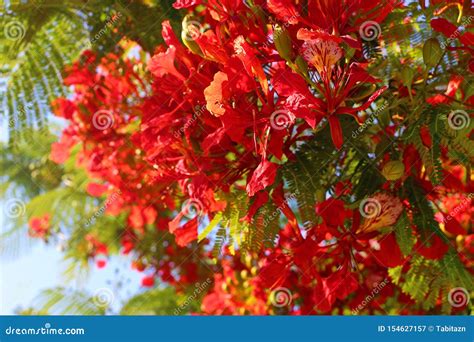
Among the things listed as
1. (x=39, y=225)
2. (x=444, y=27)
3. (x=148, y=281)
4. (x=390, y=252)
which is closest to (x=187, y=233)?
(x=390, y=252)

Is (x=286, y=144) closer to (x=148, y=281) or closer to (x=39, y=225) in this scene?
(x=39, y=225)

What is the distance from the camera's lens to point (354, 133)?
72.6 inches

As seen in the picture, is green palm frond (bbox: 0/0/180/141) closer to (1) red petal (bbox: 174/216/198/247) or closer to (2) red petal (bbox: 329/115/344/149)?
(1) red petal (bbox: 174/216/198/247)

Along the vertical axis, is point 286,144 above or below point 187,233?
above

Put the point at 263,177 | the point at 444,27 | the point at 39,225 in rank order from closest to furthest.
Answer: the point at 263,177
the point at 444,27
the point at 39,225

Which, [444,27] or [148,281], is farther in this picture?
[148,281]

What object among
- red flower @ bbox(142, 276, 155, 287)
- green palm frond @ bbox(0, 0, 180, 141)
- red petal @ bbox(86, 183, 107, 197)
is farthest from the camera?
red flower @ bbox(142, 276, 155, 287)

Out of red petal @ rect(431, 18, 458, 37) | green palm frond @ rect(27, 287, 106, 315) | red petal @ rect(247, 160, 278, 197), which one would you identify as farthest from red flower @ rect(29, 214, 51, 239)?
red petal @ rect(431, 18, 458, 37)

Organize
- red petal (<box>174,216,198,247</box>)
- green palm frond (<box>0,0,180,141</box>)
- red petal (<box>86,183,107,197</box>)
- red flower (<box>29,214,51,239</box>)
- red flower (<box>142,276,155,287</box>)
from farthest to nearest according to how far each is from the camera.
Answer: red flower (<box>142,276,155,287</box>) < red flower (<box>29,214,51,239</box>) < red petal (<box>86,183,107,197</box>) < green palm frond (<box>0,0,180,141</box>) < red petal (<box>174,216,198,247</box>)

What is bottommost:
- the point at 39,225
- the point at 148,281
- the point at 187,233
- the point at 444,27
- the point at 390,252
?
the point at 148,281

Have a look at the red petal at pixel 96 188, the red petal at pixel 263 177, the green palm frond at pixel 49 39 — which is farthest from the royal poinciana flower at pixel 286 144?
the red petal at pixel 96 188

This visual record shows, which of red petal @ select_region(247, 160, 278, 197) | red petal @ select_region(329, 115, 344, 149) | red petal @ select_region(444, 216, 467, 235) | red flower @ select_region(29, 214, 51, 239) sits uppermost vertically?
red petal @ select_region(329, 115, 344, 149)

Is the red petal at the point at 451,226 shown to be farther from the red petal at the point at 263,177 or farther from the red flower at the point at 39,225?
the red flower at the point at 39,225

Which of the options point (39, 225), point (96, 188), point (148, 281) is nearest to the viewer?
point (96, 188)
